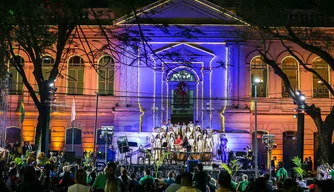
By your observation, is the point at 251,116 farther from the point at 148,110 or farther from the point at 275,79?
the point at 148,110

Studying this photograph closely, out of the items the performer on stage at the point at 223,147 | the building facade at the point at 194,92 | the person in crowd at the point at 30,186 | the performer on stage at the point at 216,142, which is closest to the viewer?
the person in crowd at the point at 30,186

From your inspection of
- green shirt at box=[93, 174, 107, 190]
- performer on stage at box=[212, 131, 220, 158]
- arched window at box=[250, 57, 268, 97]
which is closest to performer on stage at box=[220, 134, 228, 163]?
performer on stage at box=[212, 131, 220, 158]

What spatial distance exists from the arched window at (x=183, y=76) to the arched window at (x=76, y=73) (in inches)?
236

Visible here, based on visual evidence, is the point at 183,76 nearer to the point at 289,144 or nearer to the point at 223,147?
the point at 223,147

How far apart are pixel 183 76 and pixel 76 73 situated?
23.2 ft

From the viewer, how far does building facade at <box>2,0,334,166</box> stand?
33875mm

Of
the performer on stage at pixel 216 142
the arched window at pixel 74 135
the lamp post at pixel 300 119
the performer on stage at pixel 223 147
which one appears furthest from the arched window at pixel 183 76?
the lamp post at pixel 300 119

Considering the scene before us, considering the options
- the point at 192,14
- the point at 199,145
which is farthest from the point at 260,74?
the point at 199,145

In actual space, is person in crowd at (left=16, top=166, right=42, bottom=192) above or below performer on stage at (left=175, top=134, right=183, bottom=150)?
below

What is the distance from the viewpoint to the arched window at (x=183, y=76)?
3469 cm

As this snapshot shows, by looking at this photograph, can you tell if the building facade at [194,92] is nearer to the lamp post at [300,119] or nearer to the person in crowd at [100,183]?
the lamp post at [300,119]

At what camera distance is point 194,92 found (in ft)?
114

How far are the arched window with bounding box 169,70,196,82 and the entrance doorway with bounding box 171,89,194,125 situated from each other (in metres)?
0.77

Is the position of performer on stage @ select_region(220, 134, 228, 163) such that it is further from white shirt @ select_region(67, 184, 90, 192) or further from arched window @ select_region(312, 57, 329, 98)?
white shirt @ select_region(67, 184, 90, 192)
